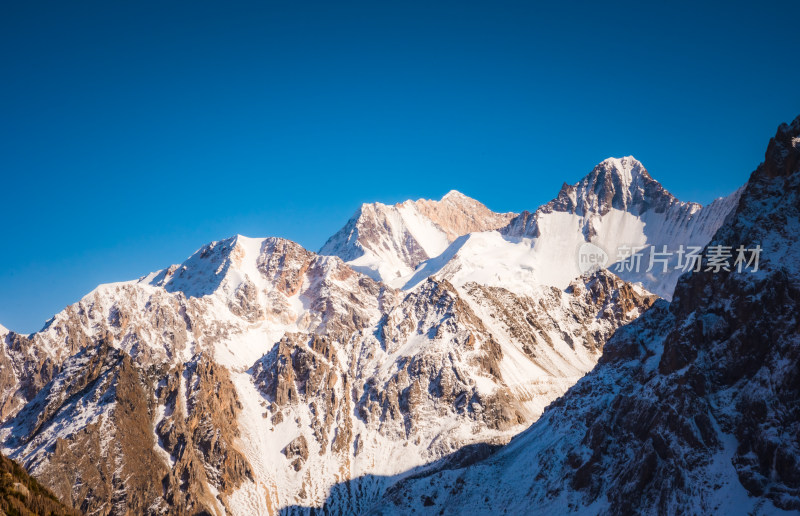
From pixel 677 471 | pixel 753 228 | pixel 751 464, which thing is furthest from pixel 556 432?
pixel 753 228

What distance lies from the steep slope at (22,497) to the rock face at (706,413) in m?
108

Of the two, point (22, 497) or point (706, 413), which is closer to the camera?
point (22, 497)

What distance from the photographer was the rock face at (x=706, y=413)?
114375 millimetres

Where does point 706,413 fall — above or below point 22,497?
below

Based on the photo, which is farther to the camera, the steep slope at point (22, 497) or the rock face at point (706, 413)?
the rock face at point (706, 413)

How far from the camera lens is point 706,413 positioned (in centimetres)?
12569

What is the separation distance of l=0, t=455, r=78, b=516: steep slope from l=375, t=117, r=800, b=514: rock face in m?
108

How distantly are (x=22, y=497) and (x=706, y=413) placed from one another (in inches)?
4649

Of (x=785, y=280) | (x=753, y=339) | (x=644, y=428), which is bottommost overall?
(x=644, y=428)

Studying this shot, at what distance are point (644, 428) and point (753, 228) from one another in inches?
1979

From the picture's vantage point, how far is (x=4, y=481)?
6462 cm

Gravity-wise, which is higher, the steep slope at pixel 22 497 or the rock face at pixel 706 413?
the steep slope at pixel 22 497

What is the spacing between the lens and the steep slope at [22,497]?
60.9m

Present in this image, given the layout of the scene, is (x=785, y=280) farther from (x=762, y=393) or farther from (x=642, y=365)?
(x=642, y=365)
